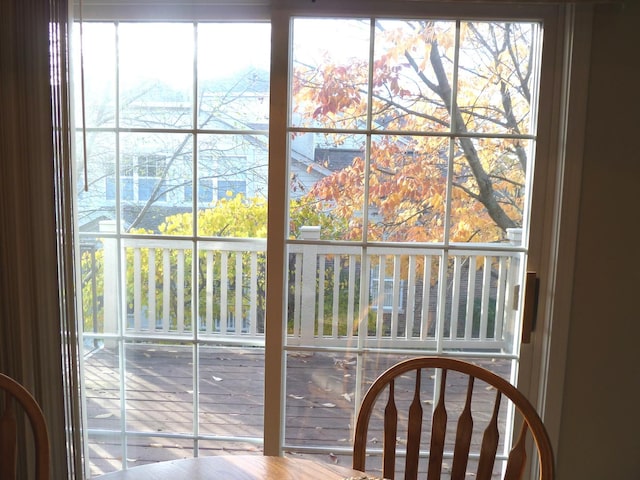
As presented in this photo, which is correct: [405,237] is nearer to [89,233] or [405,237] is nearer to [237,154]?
[237,154]

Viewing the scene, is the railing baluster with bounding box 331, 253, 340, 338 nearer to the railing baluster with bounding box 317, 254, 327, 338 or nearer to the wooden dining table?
the railing baluster with bounding box 317, 254, 327, 338

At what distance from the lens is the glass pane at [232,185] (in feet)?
6.21

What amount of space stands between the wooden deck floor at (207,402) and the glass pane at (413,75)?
2.94 feet

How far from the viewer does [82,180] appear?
1896 millimetres

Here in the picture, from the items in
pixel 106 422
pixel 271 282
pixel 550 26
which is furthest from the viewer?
pixel 106 422

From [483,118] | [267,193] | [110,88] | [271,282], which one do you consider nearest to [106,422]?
[271,282]

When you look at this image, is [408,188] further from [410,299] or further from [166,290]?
[166,290]

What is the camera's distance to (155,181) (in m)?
1.92

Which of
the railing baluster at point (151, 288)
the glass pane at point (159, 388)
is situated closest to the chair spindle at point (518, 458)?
the glass pane at point (159, 388)

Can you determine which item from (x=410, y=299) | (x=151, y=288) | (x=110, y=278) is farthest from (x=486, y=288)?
(x=110, y=278)

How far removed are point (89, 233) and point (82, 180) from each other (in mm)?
195

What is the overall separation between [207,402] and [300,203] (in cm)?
85

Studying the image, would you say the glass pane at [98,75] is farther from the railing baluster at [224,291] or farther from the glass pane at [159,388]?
the glass pane at [159,388]

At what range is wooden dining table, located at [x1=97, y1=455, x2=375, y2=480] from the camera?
3.74 ft
